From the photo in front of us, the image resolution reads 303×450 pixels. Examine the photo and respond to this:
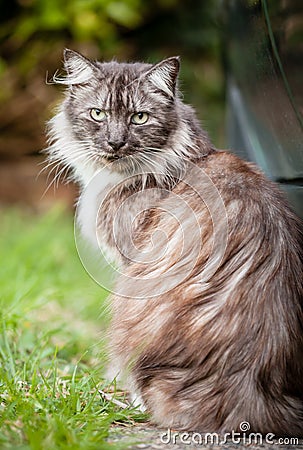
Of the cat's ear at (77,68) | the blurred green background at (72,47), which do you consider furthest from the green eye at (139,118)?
the blurred green background at (72,47)

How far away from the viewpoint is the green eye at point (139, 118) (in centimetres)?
314

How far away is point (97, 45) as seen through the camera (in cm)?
788

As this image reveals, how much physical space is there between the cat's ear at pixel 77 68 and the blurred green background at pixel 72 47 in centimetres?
401

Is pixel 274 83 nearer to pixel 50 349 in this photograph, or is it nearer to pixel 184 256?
pixel 184 256

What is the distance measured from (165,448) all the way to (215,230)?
808mm

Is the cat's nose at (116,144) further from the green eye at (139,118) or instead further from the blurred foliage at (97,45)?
the blurred foliage at (97,45)

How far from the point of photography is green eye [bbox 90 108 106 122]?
10.4 feet

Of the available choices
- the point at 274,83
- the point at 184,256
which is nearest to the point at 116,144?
the point at 184,256

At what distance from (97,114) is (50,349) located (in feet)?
3.87

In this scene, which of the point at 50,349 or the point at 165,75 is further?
the point at 50,349

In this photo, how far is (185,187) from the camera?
308 cm

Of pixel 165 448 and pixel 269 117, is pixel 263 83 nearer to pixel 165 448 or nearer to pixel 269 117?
pixel 269 117

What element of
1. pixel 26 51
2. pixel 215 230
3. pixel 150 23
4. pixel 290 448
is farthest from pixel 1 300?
pixel 150 23

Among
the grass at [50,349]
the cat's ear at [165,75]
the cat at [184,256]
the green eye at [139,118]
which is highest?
the cat's ear at [165,75]
